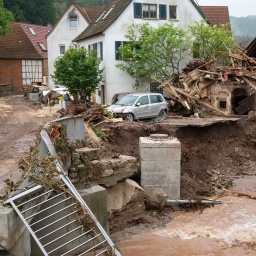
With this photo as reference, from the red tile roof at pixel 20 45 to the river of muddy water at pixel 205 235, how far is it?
39770 millimetres

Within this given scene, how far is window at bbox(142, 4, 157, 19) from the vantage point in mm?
33031

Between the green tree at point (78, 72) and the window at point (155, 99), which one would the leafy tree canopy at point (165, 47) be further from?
the window at point (155, 99)

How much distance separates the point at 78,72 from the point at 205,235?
18974 mm

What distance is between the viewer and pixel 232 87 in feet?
89.0

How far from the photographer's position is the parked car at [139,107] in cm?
2336

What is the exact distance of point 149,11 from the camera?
109 ft

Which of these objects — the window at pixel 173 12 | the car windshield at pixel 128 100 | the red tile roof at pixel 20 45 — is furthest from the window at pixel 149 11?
the red tile roof at pixel 20 45

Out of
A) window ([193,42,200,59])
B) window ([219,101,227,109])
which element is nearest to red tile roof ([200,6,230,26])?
window ([193,42,200,59])

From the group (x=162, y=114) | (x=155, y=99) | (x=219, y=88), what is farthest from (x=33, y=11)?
(x=162, y=114)

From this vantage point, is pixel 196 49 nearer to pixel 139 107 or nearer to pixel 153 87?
pixel 153 87

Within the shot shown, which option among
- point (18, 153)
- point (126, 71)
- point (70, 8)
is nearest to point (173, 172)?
point (18, 153)

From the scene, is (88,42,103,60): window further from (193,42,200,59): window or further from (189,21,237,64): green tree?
(193,42,200,59): window

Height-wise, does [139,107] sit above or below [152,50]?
below

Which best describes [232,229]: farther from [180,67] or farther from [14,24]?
[14,24]
